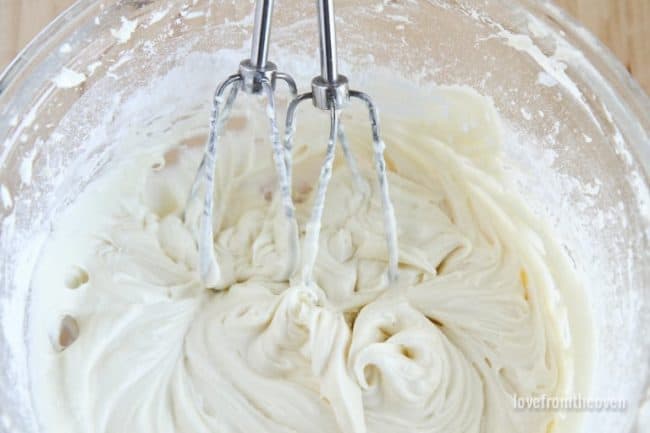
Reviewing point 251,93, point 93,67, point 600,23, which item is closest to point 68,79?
point 93,67

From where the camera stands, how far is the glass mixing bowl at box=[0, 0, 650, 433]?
4.16 ft

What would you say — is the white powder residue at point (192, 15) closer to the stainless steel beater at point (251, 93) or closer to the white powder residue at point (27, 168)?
the stainless steel beater at point (251, 93)

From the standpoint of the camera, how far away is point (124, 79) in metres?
1.41

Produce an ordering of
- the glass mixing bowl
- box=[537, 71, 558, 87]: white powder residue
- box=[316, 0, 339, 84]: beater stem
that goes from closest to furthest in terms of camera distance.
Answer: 1. box=[316, 0, 339, 84]: beater stem
2. the glass mixing bowl
3. box=[537, 71, 558, 87]: white powder residue

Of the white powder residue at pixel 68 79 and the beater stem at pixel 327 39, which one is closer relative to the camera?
the beater stem at pixel 327 39

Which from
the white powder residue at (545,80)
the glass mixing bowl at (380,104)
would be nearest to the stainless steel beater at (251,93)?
the glass mixing bowl at (380,104)

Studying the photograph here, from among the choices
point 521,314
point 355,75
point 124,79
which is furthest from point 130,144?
point 521,314

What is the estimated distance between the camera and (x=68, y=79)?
133 cm

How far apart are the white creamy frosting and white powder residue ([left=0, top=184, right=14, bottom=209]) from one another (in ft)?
0.43

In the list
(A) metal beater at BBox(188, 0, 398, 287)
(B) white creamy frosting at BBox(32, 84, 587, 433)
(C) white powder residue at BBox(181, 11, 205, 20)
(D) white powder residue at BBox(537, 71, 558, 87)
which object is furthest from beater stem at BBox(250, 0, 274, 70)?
(D) white powder residue at BBox(537, 71, 558, 87)

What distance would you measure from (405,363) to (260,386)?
0.25m

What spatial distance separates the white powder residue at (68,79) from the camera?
1315 mm

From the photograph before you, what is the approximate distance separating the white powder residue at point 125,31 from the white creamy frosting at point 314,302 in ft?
0.83

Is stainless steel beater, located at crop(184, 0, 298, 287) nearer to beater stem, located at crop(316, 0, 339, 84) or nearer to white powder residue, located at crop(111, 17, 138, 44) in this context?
beater stem, located at crop(316, 0, 339, 84)
